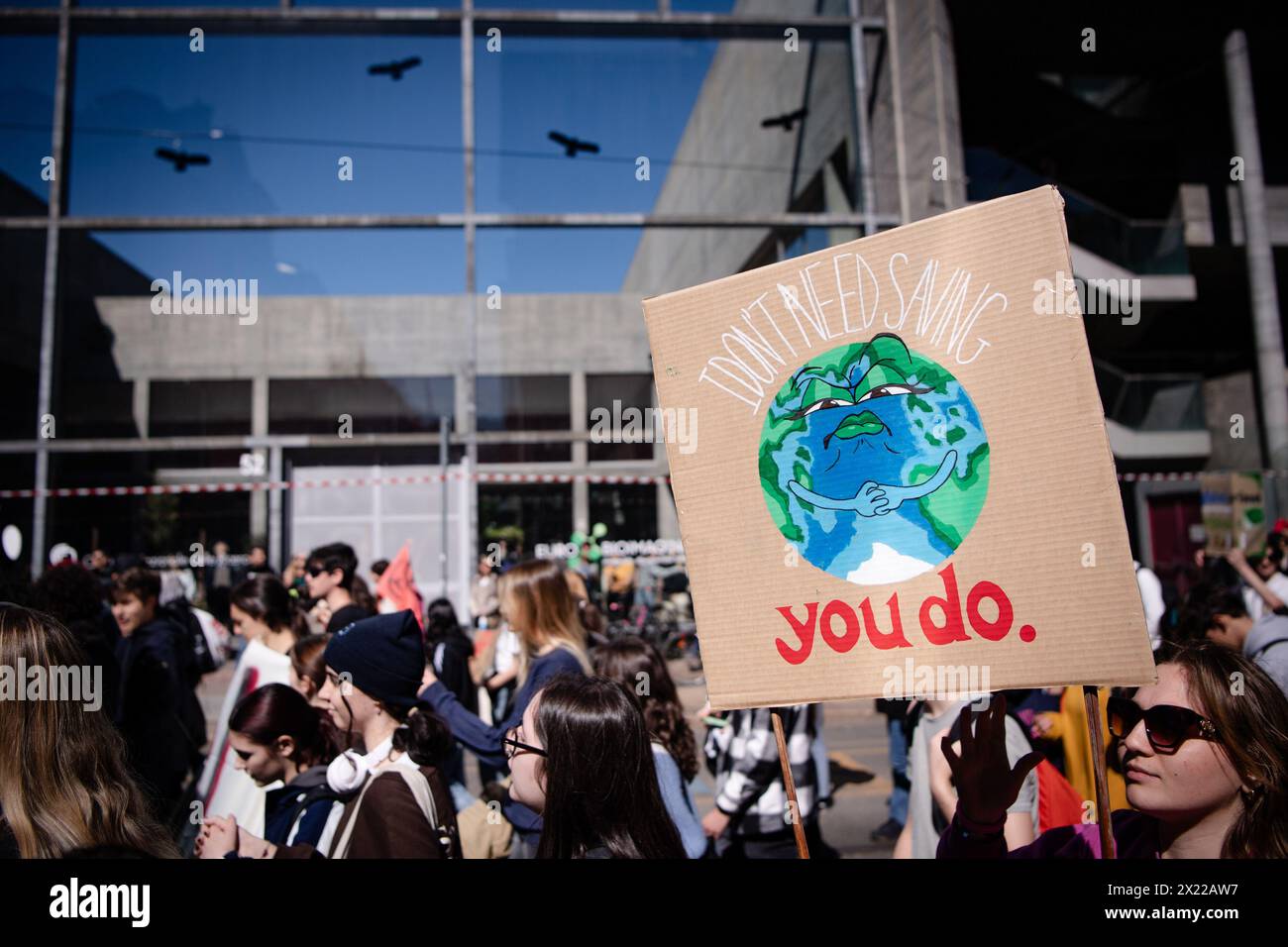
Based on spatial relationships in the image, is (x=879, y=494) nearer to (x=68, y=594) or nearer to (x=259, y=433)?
(x=68, y=594)

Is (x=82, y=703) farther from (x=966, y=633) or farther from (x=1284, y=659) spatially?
(x=1284, y=659)

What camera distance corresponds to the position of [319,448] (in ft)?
46.5

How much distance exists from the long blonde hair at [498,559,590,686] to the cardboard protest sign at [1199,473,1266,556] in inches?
412

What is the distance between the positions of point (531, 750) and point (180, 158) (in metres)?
12.2

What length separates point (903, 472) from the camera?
6.11 feet

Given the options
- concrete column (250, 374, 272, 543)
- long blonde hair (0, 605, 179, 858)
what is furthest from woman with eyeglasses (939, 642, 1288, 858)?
concrete column (250, 374, 272, 543)

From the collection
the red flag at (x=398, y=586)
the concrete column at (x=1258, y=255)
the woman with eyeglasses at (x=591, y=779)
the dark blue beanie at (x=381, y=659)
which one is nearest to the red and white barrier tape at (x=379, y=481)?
the concrete column at (x=1258, y=255)

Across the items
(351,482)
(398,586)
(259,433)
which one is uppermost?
(259,433)

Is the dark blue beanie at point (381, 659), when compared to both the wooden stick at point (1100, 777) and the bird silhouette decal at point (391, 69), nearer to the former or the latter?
the wooden stick at point (1100, 777)

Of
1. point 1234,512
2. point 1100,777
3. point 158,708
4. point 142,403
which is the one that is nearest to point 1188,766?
point 1100,777

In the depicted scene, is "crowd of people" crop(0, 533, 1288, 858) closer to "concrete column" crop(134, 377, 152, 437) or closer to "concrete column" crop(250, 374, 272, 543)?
"concrete column" crop(250, 374, 272, 543)

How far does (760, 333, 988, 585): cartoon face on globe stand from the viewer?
5.93ft

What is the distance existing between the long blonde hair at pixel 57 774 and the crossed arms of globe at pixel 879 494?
1584mm

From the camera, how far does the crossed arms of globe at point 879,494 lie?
1.82 m
